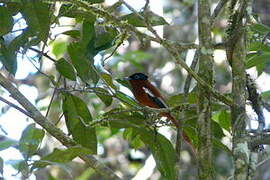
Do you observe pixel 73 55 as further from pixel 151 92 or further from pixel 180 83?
pixel 180 83

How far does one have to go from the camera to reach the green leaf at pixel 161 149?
8.66 feet

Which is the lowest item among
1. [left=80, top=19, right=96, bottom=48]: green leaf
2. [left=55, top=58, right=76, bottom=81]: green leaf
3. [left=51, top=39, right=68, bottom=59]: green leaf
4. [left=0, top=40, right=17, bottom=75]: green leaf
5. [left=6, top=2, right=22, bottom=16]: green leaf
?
[left=55, top=58, right=76, bottom=81]: green leaf

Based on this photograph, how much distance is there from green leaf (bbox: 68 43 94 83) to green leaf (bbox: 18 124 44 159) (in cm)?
37

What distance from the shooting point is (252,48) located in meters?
2.65

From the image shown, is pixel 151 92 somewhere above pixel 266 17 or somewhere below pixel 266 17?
A: below

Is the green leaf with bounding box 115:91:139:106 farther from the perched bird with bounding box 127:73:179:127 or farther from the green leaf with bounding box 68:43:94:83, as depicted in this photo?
the perched bird with bounding box 127:73:179:127

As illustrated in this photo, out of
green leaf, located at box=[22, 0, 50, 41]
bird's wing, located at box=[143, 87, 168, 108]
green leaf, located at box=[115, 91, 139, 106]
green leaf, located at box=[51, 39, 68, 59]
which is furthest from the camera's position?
green leaf, located at box=[51, 39, 68, 59]

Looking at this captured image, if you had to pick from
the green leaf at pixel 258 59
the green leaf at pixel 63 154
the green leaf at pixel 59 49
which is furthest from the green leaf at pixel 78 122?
the green leaf at pixel 59 49

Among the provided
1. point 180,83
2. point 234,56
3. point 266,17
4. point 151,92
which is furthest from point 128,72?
point 234,56

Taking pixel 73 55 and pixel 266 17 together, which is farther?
pixel 266 17

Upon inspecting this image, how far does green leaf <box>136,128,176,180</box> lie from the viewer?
264 cm

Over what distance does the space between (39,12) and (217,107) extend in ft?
2.81

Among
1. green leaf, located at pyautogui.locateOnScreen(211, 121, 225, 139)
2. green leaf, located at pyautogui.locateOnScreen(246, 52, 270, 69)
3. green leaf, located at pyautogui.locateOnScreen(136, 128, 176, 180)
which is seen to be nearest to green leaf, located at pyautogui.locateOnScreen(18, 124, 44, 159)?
green leaf, located at pyautogui.locateOnScreen(136, 128, 176, 180)

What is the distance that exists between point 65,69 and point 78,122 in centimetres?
23
